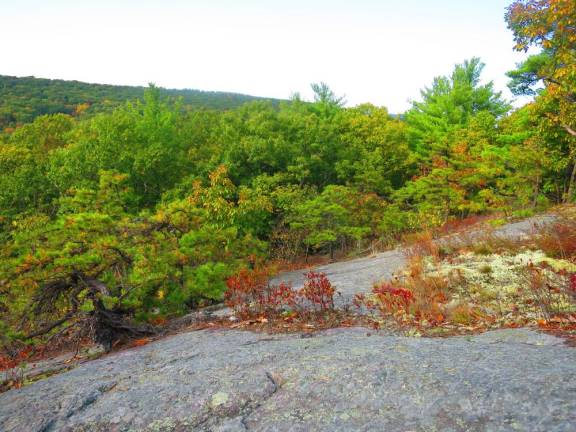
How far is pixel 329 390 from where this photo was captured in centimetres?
315

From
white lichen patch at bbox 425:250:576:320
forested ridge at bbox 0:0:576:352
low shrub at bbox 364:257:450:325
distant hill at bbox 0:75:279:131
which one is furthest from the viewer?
distant hill at bbox 0:75:279:131

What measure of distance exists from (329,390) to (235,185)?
17.8 meters

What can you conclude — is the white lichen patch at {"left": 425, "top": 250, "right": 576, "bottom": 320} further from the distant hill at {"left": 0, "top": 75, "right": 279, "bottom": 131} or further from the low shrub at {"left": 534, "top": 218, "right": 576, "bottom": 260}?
the distant hill at {"left": 0, "top": 75, "right": 279, "bottom": 131}

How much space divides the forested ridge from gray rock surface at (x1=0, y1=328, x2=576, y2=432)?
2.58 m

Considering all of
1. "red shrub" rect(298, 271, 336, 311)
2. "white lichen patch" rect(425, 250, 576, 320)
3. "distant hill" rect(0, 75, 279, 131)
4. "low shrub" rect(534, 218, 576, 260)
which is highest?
"distant hill" rect(0, 75, 279, 131)

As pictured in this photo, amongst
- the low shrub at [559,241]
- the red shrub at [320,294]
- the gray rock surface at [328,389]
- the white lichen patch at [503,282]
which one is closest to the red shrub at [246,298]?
the red shrub at [320,294]

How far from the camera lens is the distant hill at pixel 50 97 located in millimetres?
37125

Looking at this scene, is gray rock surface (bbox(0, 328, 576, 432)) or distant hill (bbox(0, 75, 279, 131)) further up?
distant hill (bbox(0, 75, 279, 131))

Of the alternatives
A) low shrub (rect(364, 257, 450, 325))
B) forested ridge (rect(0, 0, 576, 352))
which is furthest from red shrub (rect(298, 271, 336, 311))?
forested ridge (rect(0, 0, 576, 352))

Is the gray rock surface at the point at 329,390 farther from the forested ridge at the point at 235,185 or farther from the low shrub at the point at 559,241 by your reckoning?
the low shrub at the point at 559,241

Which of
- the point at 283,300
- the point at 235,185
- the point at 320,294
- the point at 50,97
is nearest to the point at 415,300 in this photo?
the point at 320,294

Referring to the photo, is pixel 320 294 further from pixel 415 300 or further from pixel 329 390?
pixel 329 390

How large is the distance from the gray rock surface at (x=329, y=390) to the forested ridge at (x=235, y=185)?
2.58 m

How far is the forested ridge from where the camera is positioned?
7414 millimetres
